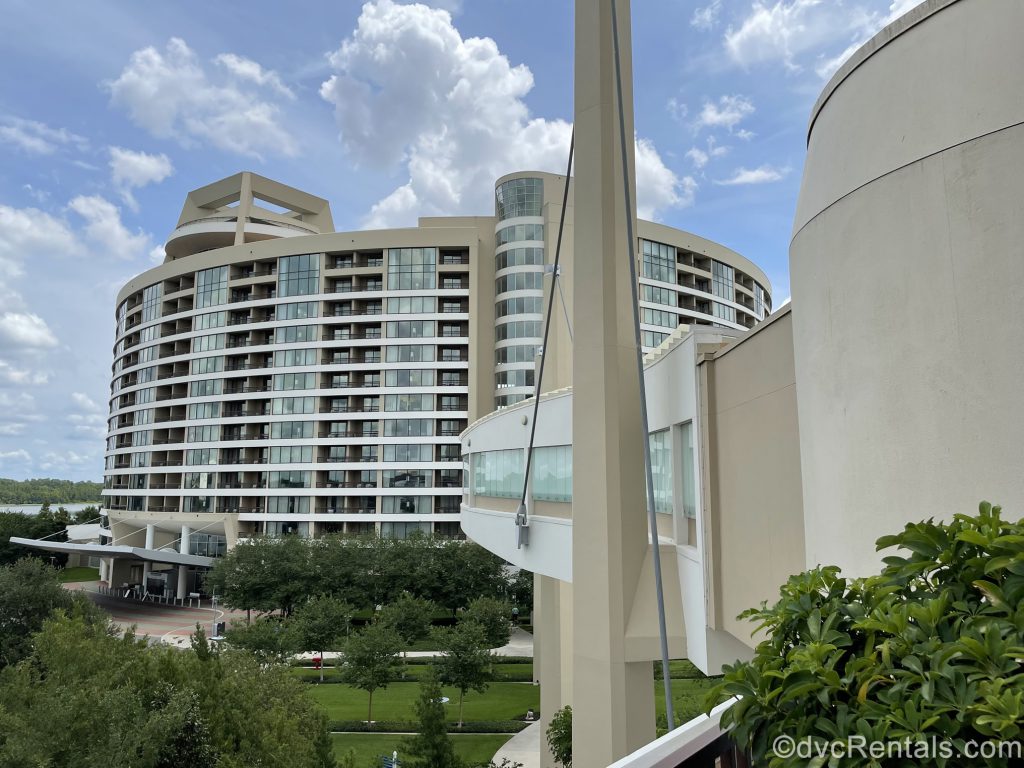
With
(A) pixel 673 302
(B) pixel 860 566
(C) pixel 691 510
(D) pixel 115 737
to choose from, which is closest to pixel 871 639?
(B) pixel 860 566

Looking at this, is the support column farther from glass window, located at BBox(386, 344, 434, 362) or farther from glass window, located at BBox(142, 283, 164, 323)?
glass window, located at BBox(386, 344, 434, 362)

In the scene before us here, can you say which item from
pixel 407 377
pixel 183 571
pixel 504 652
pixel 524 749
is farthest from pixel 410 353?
pixel 524 749

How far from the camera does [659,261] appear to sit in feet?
215

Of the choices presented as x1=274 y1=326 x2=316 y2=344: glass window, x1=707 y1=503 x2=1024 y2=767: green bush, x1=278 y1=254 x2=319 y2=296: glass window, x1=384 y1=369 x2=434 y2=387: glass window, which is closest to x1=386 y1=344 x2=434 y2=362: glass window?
x1=384 y1=369 x2=434 y2=387: glass window

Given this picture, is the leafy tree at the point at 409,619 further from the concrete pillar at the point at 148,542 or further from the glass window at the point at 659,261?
the glass window at the point at 659,261

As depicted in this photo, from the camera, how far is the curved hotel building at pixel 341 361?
60.8 meters

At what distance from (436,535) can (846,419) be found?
52.3 m

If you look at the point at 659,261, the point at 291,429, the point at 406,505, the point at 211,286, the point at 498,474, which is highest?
the point at 659,261

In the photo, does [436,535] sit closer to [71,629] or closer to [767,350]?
[71,629]

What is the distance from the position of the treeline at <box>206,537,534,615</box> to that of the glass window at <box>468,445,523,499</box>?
29.6 metres

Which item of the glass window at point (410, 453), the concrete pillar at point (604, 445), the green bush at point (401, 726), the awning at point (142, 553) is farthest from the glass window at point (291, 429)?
the concrete pillar at point (604, 445)

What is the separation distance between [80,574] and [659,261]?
252 ft

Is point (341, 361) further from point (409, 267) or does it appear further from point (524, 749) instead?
point (524, 749)

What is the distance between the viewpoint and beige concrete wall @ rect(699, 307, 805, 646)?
21.0 ft
